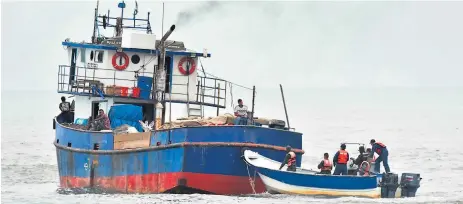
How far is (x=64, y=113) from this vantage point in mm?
38062

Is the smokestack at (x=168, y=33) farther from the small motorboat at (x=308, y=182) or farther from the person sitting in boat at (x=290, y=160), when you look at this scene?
the person sitting in boat at (x=290, y=160)

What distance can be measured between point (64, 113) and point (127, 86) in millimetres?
3919

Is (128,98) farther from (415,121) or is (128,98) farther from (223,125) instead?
(415,121)

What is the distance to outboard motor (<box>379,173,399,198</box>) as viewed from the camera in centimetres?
3103

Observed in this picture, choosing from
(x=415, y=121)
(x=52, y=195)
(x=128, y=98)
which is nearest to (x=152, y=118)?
(x=128, y=98)

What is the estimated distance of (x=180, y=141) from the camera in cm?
2986

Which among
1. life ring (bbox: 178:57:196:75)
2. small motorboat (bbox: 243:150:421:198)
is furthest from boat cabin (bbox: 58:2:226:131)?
small motorboat (bbox: 243:150:421:198)

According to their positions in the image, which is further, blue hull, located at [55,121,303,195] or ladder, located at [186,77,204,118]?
ladder, located at [186,77,204,118]

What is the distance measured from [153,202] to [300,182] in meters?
3.76

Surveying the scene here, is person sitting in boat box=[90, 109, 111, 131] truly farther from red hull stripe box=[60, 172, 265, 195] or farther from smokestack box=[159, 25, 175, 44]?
smokestack box=[159, 25, 175, 44]

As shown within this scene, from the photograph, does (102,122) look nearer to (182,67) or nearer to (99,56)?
(99,56)

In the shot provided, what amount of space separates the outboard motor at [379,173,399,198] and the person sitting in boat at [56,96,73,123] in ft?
38.6

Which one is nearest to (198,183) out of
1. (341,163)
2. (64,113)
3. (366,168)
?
(341,163)

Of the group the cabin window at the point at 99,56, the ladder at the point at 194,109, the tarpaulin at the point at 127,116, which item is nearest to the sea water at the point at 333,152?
the tarpaulin at the point at 127,116
